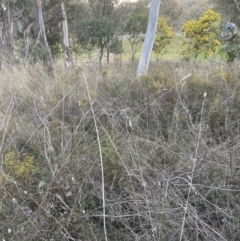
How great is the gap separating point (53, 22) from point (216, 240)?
15029 mm

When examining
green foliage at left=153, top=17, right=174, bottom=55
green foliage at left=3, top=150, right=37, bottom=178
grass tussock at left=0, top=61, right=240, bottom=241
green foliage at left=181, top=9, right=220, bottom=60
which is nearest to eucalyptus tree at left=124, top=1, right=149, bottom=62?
green foliage at left=153, top=17, right=174, bottom=55

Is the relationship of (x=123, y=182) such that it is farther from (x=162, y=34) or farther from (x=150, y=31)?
(x=162, y=34)

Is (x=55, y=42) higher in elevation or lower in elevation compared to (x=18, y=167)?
lower

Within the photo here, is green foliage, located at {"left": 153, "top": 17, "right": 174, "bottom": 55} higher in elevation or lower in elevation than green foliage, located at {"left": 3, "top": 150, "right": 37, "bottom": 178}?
lower

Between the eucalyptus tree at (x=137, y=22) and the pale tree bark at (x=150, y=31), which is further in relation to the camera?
the eucalyptus tree at (x=137, y=22)

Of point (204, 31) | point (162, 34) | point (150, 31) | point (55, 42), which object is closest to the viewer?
point (150, 31)

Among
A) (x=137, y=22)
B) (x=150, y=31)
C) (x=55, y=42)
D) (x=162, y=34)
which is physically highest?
(x=150, y=31)

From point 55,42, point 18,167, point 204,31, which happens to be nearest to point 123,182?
point 18,167

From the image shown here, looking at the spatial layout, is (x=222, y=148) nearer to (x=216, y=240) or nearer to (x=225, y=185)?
(x=225, y=185)

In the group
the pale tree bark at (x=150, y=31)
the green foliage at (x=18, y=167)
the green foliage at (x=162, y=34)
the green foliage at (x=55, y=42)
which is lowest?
the green foliage at (x=55, y=42)

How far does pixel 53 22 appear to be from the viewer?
48.2 feet

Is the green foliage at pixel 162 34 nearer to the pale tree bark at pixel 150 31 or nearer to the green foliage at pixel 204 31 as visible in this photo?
the green foliage at pixel 204 31

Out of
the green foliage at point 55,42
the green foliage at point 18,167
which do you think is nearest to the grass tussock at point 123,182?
the green foliage at point 18,167

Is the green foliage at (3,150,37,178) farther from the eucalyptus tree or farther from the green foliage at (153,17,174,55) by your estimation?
the green foliage at (153,17,174,55)
